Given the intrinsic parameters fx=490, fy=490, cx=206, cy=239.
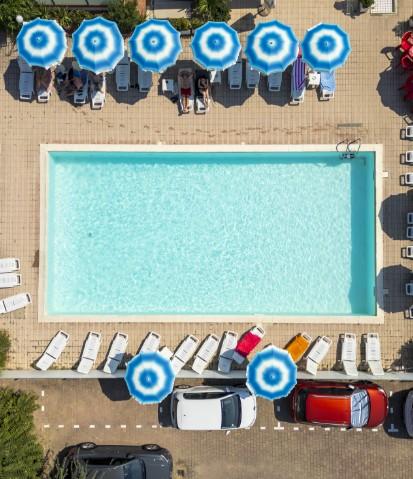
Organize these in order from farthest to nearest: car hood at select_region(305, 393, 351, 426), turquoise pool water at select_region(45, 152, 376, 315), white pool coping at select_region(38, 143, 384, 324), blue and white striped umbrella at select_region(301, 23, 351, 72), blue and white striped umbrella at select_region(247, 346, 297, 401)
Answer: turquoise pool water at select_region(45, 152, 376, 315), white pool coping at select_region(38, 143, 384, 324), car hood at select_region(305, 393, 351, 426), blue and white striped umbrella at select_region(301, 23, 351, 72), blue and white striped umbrella at select_region(247, 346, 297, 401)

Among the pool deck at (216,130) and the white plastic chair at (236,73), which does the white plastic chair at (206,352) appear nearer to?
the pool deck at (216,130)

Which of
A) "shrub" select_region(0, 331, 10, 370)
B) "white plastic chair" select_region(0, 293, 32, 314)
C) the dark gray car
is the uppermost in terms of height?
"white plastic chair" select_region(0, 293, 32, 314)

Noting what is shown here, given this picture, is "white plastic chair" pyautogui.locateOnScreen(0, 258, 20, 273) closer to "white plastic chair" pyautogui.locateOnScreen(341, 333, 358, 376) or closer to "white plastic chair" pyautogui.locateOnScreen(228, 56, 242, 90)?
"white plastic chair" pyautogui.locateOnScreen(228, 56, 242, 90)

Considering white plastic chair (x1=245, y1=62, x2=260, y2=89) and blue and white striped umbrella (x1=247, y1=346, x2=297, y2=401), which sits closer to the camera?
blue and white striped umbrella (x1=247, y1=346, x2=297, y2=401)

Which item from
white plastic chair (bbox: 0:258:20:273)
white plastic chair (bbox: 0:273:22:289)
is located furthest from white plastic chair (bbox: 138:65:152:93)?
white plastic chair (bbox: 0:273:22:289)

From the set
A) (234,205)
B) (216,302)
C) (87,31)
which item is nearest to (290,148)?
(234,205)

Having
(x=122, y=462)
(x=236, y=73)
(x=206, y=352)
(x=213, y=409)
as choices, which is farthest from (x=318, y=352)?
(x=236, y=73)
